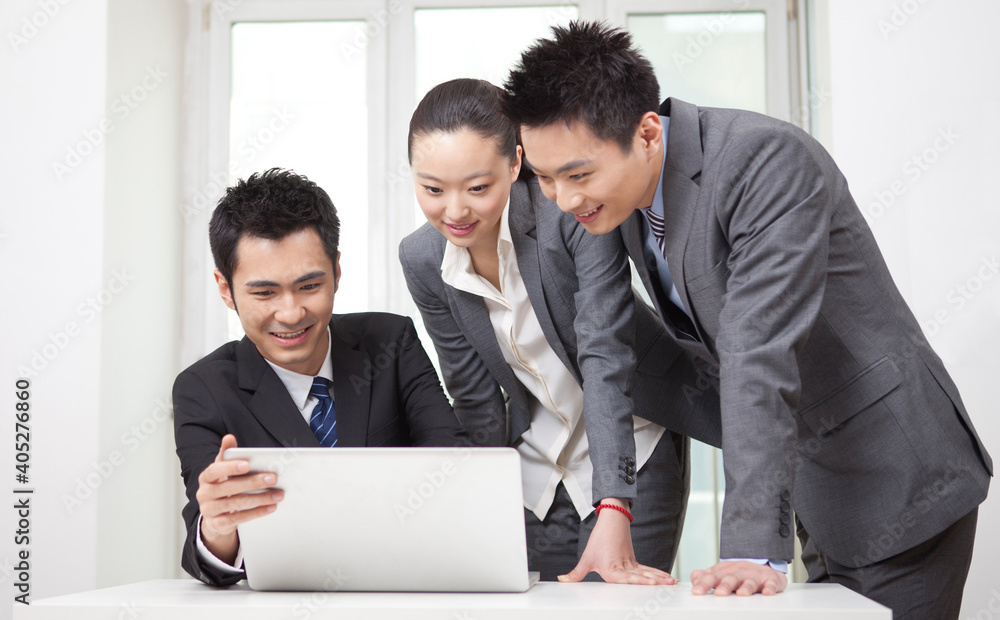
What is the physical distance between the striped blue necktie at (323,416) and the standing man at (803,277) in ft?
2.11

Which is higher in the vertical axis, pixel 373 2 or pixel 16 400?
pixel 373 2

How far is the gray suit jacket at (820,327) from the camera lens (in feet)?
3.85

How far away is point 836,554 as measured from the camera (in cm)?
144

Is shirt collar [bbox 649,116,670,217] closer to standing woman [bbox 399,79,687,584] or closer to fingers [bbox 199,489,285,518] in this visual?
standing woman [bbox 399,79,687,584]

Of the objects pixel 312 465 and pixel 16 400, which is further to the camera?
pixel 16 400

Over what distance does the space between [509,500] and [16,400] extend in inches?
91.5

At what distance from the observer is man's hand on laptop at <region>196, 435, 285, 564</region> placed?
1.01 m

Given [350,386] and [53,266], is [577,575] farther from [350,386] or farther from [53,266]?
[53,266]

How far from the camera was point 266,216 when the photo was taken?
1.67 metres

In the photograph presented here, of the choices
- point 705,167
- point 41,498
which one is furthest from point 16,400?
point 705,167

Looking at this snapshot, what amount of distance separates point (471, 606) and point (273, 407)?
2.52 feet

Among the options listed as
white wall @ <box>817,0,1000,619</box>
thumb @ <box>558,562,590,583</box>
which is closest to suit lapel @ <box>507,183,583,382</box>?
thumb @ <box>558,562,590,583</box>

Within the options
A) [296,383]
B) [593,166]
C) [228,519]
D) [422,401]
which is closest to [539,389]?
[422,401]

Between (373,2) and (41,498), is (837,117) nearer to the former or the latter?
(373,2)
